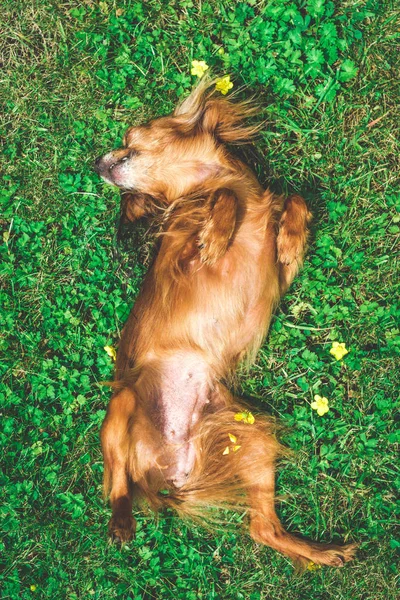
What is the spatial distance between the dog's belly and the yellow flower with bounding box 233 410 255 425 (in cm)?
27

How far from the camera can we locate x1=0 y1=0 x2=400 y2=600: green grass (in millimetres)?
4387

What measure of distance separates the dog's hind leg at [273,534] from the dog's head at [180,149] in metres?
2.09

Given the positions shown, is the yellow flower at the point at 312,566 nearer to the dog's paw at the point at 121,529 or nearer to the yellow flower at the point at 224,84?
the dog's paw at the point at 121,529

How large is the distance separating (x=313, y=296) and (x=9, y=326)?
2.39 m

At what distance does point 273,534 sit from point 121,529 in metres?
1.17

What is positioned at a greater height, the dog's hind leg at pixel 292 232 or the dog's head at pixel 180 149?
the dog's head at pixel 180 149

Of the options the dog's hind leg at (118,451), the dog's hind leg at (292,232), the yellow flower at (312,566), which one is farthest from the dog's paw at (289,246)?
the yellow flower at (312,566)

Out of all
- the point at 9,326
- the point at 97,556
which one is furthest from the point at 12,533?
the point at 9,326

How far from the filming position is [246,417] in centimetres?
418

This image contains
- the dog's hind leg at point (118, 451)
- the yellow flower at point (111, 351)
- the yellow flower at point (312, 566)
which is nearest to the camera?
the dog's hind leg at point (118, 451)

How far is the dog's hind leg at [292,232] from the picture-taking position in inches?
151

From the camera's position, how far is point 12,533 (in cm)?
462

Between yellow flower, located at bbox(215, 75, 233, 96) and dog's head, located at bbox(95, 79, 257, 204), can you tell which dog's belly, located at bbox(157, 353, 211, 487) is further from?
A: yellow flower, located at bbox(215, 75, 233, 96)

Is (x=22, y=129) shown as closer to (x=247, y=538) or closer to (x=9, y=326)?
(x=9, y=326)
